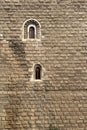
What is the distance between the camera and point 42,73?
32.8 ft

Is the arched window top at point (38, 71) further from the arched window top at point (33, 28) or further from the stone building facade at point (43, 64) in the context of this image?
the arched window top at point (33, 28)

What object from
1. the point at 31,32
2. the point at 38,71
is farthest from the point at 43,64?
the point at 31,32

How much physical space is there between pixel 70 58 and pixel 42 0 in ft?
6.47

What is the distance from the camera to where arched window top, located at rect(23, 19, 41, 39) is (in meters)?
10.2

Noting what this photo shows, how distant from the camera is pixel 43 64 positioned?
395 inches

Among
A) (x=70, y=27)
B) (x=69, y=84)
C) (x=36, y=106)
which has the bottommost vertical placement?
(x=36, y=106)

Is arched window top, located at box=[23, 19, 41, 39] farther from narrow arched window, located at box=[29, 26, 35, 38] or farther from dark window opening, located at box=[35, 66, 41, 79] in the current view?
dark window opening, located at box=[35, 66, 41, 79]

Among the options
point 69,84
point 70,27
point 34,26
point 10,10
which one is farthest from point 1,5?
point 69,84

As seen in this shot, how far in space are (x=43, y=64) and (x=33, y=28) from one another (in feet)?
3.81

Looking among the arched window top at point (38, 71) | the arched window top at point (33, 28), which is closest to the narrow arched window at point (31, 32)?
the arched window top at point (33, 28)

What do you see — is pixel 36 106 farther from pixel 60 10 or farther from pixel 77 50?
pixel 60 10

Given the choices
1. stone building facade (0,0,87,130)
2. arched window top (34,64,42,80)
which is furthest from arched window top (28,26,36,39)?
arched window top (34,64,42,80)

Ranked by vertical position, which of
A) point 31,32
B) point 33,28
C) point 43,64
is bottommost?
point 43,64

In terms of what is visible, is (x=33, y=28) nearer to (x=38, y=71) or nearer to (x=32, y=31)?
(x=32, y=31)
